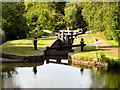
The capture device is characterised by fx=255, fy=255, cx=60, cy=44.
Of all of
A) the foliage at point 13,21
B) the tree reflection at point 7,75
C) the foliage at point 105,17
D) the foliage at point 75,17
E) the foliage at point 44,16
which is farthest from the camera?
the foliage at point 44,16

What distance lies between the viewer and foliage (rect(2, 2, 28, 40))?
32.6 m

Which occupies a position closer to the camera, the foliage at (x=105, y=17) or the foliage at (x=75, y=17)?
the foliage at (x=105, y=17)

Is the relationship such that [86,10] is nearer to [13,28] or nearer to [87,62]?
[13,28]

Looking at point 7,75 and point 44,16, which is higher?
point 44,16

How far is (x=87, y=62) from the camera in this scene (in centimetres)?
1958

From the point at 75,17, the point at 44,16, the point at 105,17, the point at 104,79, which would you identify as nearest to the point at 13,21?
the point at 44,16

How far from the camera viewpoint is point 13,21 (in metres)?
33.6

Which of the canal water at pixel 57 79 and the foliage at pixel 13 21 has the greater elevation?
the foliage at pixel 13 21

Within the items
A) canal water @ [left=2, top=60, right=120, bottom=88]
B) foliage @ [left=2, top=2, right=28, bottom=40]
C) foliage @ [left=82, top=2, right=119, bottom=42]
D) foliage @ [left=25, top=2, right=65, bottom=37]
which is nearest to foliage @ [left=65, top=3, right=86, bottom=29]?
foliage @ [left=25, top=2, right=65, bottom=37]

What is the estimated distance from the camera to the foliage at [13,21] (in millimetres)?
32619

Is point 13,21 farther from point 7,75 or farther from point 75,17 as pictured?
point 7,75

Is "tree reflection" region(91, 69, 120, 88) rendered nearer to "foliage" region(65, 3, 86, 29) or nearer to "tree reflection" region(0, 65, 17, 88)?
"tree reflection" region(0, 65, 17, 88)

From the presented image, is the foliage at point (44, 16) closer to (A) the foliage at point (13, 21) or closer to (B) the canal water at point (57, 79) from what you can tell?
(A) the foliage at point (13, 21)

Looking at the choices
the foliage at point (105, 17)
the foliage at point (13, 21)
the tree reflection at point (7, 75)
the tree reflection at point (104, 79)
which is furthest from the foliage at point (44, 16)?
the tree reflection at point (104, 79)
